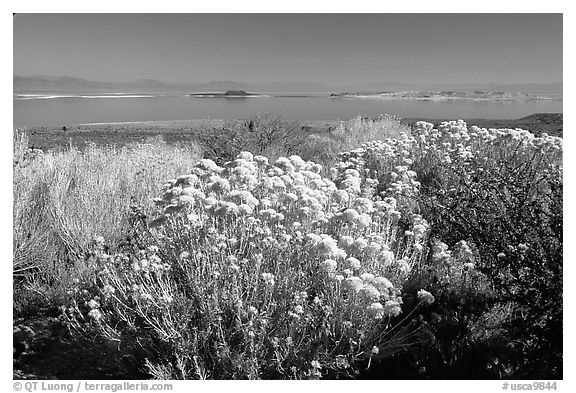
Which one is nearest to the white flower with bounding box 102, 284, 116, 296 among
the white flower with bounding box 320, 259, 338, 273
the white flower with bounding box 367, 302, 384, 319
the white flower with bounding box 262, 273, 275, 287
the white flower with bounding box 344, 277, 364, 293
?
→ the white flower with bounding box 262, 273, 275, 287

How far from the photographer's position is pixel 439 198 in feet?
16.1

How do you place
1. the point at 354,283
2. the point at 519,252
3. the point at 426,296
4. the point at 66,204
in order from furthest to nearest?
the point at 66,204, the point at 519,252, the point at 426,296, the point at 354,283

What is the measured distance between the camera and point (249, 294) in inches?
138

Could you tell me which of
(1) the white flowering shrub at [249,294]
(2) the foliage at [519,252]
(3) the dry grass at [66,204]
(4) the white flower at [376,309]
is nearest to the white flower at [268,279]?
(1) the white flowering shrub at [249,294]

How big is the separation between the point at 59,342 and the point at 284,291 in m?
1.94

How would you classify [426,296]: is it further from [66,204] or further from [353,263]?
[66,204]

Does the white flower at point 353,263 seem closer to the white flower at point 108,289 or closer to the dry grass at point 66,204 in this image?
the white flower at point 108,289

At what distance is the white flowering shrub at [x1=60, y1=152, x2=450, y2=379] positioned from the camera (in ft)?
10.6

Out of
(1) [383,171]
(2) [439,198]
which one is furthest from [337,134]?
(2) [439,198]

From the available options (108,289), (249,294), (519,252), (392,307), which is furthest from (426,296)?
(108,289)

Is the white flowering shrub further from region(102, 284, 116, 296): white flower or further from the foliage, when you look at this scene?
the foliage

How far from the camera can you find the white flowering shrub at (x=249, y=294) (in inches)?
128

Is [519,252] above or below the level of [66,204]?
below
